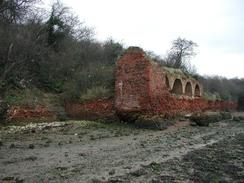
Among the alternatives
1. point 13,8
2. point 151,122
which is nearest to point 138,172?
point 13,8

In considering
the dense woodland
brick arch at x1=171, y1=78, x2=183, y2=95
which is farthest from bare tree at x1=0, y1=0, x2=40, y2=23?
brick arch at x1=171, y1=78, x2=183, y2=95

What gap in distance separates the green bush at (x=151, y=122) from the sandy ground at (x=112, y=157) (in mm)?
2084

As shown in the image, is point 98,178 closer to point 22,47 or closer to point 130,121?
point 130,121

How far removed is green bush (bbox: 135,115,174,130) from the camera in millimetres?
16812

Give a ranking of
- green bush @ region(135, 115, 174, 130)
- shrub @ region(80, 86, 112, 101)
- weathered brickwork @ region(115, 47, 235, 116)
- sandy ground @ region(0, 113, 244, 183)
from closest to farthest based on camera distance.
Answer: sandy ground @ region(0, 113, 244, 183) < green bush @ region(135, 115, 174, 130) < weathered brickwork @ region(115, 47, 235, 116) < shrub @ region(80, 86, 112, 101)

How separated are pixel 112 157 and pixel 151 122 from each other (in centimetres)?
793

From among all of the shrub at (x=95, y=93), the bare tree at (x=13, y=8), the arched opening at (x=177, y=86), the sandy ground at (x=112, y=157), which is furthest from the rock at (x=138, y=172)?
the arched opening at (x=177, y=86)

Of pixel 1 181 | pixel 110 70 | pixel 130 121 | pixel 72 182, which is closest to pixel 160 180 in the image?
pixel 72 182

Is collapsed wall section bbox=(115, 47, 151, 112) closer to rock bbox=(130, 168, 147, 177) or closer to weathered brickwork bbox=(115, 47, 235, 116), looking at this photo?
weathered brickwork bbox=(115, 47, 235, 116)

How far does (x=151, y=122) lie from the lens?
16953 mm

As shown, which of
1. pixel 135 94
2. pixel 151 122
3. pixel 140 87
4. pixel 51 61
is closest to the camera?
pixel 151 122

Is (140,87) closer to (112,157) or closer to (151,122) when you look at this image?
(151,122)

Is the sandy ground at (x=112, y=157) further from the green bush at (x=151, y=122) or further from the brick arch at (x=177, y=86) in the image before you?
the brick arch at (x=177, y=86)

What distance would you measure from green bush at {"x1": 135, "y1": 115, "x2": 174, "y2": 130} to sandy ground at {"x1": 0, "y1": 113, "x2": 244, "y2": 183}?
208 centimetres
